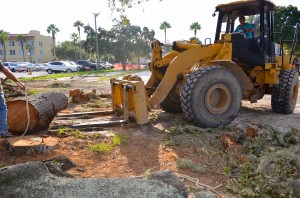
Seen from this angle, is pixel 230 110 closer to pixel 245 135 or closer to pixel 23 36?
pixel 245 135

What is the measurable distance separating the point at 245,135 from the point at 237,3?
367 centimetres

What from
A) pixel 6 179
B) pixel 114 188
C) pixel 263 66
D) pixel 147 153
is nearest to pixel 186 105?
pixel 147 153

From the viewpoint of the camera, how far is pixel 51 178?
333 cm

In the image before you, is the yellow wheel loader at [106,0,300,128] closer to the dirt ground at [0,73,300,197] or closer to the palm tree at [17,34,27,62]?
the dirt ground at [0,73,300,197]

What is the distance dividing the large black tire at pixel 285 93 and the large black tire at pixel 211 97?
2.05 meters

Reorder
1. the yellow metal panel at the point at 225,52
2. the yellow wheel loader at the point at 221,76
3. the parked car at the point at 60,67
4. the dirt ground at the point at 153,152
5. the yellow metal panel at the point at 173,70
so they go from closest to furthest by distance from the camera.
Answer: the dirt ground at the point at 153,152 → the yellow wheel loader at the point at 221,76 → the yellow metal panel at the point at 173,70 → the yellow metal panel at the point at 225,52 → the parked car at the point at 60,67

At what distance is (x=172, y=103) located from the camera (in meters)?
7.80

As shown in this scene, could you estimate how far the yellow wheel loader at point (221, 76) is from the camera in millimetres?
6008

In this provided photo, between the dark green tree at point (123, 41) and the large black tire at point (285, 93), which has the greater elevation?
the dark green tree at point (123, 41)

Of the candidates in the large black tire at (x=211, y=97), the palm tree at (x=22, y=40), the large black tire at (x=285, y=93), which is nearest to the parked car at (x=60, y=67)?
the large black tire at (x=285, y=93)

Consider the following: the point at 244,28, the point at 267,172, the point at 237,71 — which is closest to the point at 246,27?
the point at 244,28

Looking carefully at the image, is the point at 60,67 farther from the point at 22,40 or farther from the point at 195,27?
the point at 22,40

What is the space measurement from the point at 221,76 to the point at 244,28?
6.64ft

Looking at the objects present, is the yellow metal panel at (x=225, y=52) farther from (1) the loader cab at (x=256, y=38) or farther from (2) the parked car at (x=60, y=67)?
(2) the parked car at (x=60, y=67)
